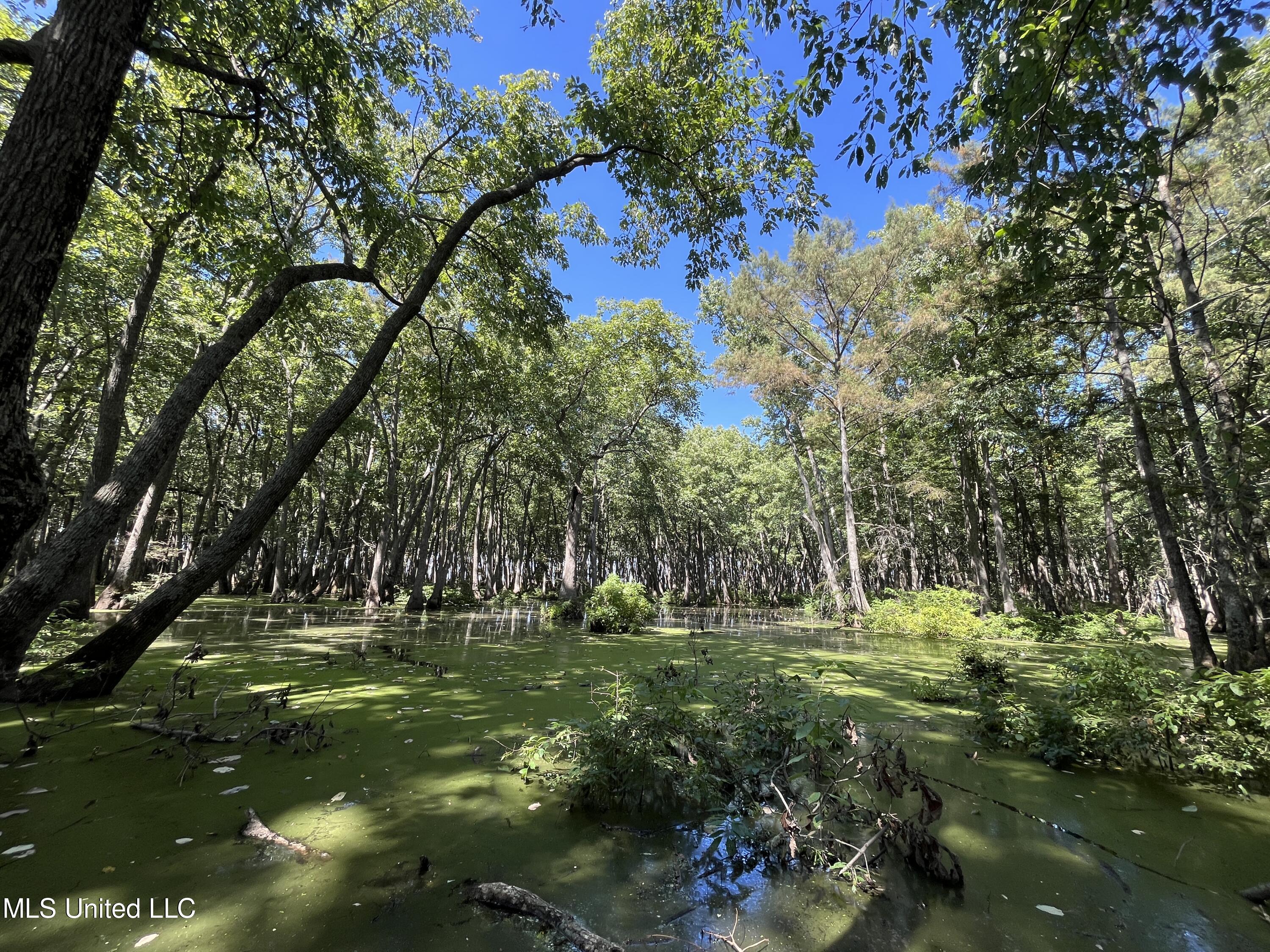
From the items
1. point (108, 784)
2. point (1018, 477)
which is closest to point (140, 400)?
point (108, 784)

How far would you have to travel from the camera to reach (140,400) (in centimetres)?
1588

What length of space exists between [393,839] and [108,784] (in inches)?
70.9

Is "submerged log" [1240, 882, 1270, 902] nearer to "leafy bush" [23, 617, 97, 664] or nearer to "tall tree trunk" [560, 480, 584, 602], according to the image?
"leafy bush" [23, 617, 97, 664]

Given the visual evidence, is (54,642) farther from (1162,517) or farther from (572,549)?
(1162,517)

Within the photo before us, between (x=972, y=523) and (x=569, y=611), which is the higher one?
(x=972, y=523)

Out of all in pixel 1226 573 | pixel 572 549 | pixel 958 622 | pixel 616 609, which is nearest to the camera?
pixel 1226 573

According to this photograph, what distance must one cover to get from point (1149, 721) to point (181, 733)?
6.67m

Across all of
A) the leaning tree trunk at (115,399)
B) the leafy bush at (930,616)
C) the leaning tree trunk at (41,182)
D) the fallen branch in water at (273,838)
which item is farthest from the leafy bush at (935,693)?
the leaning tree trunk at (115,399)

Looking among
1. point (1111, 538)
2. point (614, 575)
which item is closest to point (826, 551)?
point (1111, 538)

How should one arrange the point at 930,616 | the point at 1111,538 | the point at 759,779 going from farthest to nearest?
the point at 1111,538 < the point at 930,616 < the point at 759,779

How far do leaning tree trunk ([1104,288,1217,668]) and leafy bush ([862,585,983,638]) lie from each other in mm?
5806

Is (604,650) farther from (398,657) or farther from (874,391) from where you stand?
(874,391)

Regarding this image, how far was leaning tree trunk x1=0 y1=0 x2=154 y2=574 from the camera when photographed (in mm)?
2123

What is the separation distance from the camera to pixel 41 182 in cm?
223
